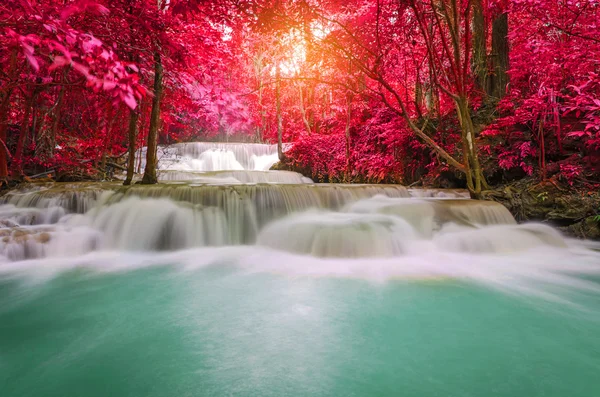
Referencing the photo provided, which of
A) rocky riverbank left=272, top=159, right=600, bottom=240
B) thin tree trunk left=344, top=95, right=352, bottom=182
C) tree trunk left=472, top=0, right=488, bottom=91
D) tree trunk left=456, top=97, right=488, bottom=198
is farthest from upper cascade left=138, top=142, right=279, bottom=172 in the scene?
rocky riverbank left=272, top=159, right=600, bottom=240

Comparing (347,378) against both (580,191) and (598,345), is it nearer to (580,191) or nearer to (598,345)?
(598,345)

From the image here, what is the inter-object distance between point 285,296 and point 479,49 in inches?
377

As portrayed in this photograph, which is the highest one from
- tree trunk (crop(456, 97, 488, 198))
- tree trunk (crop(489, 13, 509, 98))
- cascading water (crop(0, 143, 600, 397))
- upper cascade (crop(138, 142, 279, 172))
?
tree trunk (crop(489, 13, 509, 98))

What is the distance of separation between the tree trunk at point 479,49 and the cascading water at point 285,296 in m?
5.28

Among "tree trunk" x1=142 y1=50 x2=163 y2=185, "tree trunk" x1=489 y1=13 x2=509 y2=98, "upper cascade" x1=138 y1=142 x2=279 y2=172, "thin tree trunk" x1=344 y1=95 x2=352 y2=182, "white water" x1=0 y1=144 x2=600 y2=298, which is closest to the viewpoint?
"white water" x1=0 y1=144 x2=600 y2=298

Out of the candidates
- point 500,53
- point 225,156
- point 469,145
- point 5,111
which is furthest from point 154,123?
point 225,156

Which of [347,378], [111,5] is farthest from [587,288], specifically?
[111,5]

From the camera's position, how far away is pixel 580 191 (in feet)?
19.2

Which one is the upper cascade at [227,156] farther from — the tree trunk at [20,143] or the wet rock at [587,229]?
the wet rock at [587,229]

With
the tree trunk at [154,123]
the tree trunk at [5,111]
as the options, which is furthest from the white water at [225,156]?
the tree trunk at [154,123]

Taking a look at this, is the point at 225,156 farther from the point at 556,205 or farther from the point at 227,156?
the point at 556,205

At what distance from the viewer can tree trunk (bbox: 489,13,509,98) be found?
8781 mm

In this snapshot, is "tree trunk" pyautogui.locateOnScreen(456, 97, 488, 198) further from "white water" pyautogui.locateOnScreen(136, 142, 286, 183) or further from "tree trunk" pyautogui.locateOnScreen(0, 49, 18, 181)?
"white water" pyautogui.locateOnScreen(136, 142, 286, 183)

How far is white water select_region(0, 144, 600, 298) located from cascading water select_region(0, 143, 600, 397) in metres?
0.03
